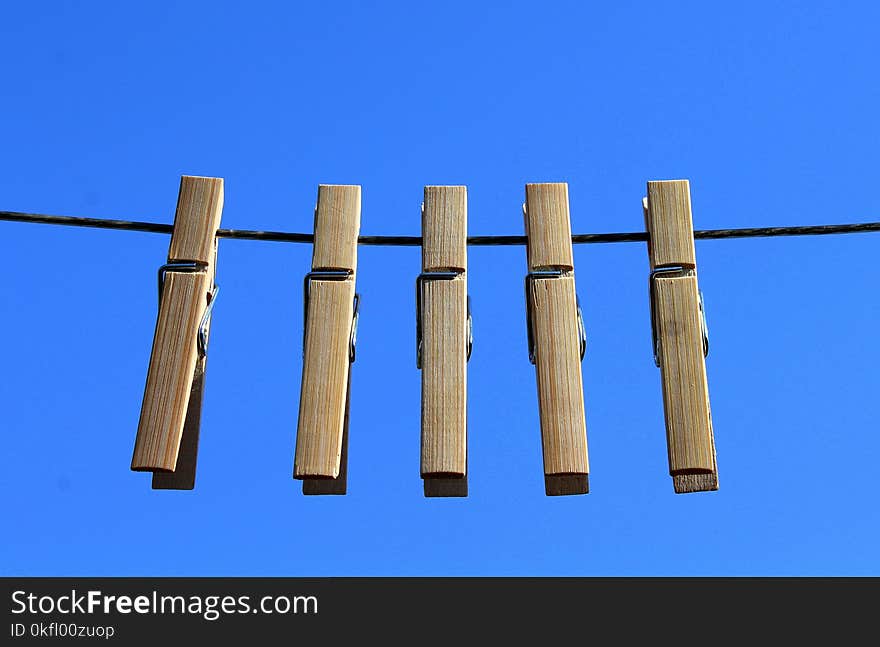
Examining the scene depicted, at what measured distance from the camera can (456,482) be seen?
3400 mm

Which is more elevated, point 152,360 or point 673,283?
point 673,283

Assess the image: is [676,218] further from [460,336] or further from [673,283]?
[460,336]

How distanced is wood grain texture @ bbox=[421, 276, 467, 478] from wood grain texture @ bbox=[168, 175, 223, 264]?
24.7 inches

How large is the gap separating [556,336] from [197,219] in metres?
1.06

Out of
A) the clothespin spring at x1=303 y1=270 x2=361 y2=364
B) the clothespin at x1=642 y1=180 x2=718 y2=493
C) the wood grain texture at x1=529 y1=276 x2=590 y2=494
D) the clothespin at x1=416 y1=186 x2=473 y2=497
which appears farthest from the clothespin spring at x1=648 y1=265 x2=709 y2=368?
the clothespin spring at x1=303 y1=270 x2=361 y2=364

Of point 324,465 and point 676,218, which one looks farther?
point 676,218

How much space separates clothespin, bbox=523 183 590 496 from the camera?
10.6 feet

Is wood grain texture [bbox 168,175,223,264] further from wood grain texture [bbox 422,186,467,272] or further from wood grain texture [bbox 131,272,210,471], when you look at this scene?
wood grain texture [bbox 422,186,467,272]

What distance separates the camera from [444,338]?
11.1 ft

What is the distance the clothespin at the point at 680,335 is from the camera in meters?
3.24

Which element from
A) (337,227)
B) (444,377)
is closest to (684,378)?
(444,377)

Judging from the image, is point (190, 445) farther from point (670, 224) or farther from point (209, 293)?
point (670, 224)
